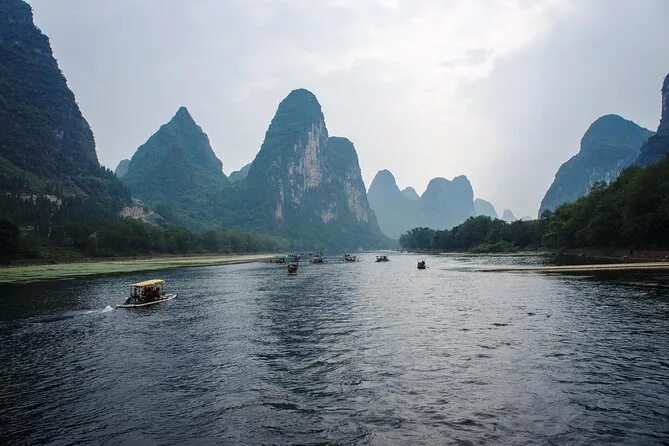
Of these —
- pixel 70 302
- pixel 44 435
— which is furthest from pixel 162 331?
pixel 70 302

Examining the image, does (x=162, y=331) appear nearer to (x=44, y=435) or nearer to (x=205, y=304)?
(x=205, y=304)

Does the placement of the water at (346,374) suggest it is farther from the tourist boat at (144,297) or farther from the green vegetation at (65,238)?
the green vegetation at (65,238)

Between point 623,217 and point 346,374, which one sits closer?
point 346,374

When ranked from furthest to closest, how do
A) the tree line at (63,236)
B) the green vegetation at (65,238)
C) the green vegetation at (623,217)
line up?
the tree line at (63,236), the green vegetation at (65,238), the green vegetation at (623,217)

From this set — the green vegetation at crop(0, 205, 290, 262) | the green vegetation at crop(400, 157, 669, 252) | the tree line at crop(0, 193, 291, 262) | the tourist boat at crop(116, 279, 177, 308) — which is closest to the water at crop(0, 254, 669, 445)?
the tourist boat at crop(116, 279, 177, 308)

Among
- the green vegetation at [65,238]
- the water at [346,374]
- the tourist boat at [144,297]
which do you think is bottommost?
the water at [346,374]

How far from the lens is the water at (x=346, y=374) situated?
15.1m

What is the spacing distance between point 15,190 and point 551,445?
221m

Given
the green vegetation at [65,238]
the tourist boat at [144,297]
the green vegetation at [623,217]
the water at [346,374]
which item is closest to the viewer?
the water at [346,374]

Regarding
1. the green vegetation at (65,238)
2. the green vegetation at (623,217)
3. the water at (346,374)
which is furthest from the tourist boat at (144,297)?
the green vegetation at (623,217)

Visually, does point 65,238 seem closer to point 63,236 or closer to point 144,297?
point 63,236

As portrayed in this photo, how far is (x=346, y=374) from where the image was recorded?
21172 mm

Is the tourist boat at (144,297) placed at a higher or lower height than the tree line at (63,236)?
lower

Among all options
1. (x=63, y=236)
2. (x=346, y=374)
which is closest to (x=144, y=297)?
(x=346, y=374)
